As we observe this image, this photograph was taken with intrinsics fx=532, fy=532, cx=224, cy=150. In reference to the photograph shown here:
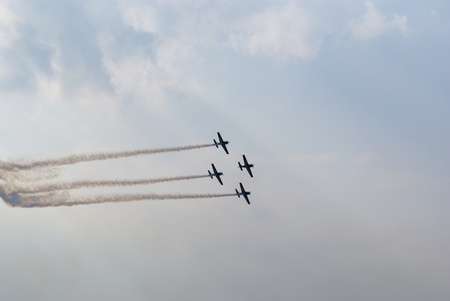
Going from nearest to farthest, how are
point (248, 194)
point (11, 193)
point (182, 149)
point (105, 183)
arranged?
point (11, 193) < point (105, 183) < point (182, 149) < point (248, 194)

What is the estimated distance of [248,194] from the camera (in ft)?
349

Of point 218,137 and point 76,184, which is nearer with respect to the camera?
point 76,184

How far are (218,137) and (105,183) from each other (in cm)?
2657

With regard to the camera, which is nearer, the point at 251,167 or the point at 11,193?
the point at 11,193

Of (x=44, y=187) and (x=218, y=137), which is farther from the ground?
(x=218, y=137)

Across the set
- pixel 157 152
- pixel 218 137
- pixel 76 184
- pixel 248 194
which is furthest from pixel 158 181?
pixel 248 194

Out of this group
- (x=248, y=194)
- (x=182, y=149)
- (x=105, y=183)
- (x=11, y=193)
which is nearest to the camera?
(x=11, y=193)

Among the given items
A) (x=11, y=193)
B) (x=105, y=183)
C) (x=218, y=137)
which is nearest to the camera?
(x=11, y=193)

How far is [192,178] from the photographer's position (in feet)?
298

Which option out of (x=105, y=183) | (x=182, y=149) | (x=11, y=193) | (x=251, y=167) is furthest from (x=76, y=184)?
(x=251, y=167)

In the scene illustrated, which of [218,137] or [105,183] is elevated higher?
[218,137]

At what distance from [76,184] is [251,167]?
36.9 meters

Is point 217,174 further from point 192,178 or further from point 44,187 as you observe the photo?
point 44,187

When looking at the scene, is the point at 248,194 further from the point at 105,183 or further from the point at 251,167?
the point at 105,183
